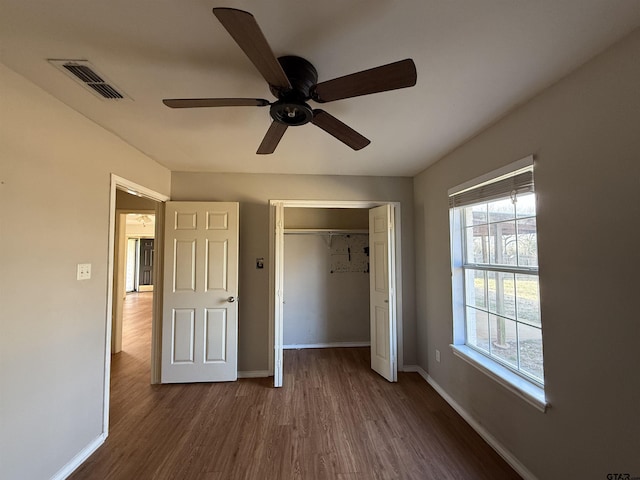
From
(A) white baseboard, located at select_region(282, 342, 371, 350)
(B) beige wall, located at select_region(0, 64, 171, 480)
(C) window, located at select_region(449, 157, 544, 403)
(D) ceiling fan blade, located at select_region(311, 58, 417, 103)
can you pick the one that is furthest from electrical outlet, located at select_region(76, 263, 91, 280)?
(C) window, located at select_region(449, 157, 544, 403)

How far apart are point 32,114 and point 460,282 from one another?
3338 millimetres

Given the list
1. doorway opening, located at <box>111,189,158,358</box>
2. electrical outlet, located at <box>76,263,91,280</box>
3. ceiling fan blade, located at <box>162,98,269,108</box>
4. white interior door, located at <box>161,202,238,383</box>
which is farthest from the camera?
doorway opening, located at <box>111,189,158,358</box>

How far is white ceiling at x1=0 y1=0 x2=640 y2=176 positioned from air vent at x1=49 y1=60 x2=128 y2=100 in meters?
0.04

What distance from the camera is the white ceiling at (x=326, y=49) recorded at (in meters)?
1.09

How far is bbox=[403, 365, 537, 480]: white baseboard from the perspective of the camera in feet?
5.82

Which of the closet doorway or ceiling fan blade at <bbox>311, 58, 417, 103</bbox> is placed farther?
the closet doorway

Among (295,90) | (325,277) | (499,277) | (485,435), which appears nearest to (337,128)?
(295,90)

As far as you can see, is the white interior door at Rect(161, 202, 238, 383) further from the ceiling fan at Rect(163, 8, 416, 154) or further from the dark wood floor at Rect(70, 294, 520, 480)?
the ceiling fan at Rect(163, 8, 416, 154)

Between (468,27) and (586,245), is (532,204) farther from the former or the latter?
(468,27)

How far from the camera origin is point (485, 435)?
211 centimetres

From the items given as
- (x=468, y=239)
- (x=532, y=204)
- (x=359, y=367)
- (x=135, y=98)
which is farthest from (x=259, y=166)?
(x=359, y=367)

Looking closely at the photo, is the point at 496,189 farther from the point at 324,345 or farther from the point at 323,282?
the point at 324,345

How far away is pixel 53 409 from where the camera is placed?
1.71 metres

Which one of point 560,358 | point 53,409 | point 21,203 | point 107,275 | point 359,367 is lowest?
point 359,367
